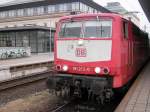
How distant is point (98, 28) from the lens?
872cm

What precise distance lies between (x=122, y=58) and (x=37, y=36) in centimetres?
3010

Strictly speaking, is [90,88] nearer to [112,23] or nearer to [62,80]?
[62,80]


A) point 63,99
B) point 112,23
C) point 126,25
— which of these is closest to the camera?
point 112,23

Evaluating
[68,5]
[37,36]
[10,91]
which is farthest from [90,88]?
[68,5]

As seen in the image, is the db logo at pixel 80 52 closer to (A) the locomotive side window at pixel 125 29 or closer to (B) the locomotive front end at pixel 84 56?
(B) the locomotive front end at pixel 84 56

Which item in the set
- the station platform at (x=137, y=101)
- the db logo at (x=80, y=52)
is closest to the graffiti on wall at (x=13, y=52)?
the station platform at (x=137, y=101)

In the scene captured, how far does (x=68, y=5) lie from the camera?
5581 cm

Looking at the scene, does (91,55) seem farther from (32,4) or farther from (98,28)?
(32,4)

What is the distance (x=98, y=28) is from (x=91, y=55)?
3.05 ft

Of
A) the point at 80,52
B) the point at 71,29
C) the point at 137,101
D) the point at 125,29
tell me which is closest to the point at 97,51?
the point at 80,52

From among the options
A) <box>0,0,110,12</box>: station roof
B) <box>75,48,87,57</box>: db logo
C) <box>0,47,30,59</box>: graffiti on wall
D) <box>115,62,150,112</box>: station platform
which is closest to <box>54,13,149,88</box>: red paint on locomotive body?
<box>75,48,87,57</box>: db logo

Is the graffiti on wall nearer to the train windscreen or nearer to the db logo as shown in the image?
the train windscreen

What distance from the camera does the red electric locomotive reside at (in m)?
8.21

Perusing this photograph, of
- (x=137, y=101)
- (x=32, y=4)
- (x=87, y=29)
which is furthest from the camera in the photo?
(x=32, y=4)
